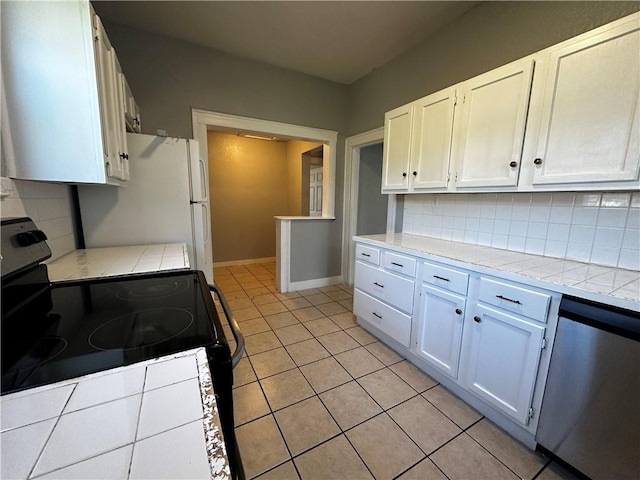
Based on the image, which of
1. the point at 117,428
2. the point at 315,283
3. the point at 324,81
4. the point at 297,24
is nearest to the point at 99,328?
the point at 117,428

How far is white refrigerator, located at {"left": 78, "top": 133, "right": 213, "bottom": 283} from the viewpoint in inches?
76.0

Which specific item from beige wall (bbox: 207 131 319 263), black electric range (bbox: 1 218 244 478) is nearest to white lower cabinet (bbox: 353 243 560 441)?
black electric range (bbox: 1 218 244 478)

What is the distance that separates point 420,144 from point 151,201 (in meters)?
2.21

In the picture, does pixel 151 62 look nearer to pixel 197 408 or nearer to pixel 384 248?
pixel 384 248

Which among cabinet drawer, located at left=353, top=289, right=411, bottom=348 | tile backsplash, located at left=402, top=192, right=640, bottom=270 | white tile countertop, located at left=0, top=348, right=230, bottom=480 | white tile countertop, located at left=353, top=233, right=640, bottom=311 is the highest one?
tile backsplash, located at left=402, top=192, right=640, bottom=270

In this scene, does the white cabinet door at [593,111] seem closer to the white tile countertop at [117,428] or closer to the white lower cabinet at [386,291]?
the white lower cabinet at [386,291]

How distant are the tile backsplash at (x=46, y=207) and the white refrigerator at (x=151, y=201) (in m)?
0.13

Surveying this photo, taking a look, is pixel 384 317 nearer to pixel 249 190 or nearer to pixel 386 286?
pixel 386 286

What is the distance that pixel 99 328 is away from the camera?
82cm

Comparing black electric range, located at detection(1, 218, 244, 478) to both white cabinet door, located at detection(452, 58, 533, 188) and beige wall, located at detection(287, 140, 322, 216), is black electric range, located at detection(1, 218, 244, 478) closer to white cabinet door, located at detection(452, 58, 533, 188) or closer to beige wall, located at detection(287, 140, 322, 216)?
white cabinet door, located at detection(452, 58, 533, 188)

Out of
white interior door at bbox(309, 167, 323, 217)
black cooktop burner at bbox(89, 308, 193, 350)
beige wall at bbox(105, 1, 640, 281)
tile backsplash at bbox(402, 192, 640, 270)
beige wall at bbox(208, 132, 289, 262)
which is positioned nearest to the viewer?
black cooktop burner at bbox(89, 308, 193, 350)

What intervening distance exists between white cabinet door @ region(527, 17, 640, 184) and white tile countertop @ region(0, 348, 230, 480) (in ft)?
6.11

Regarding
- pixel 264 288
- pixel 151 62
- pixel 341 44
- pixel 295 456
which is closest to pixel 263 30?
pixel 341 44

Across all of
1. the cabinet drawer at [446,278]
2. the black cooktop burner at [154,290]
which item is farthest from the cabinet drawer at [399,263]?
the black cooktop burner at [154,290]
